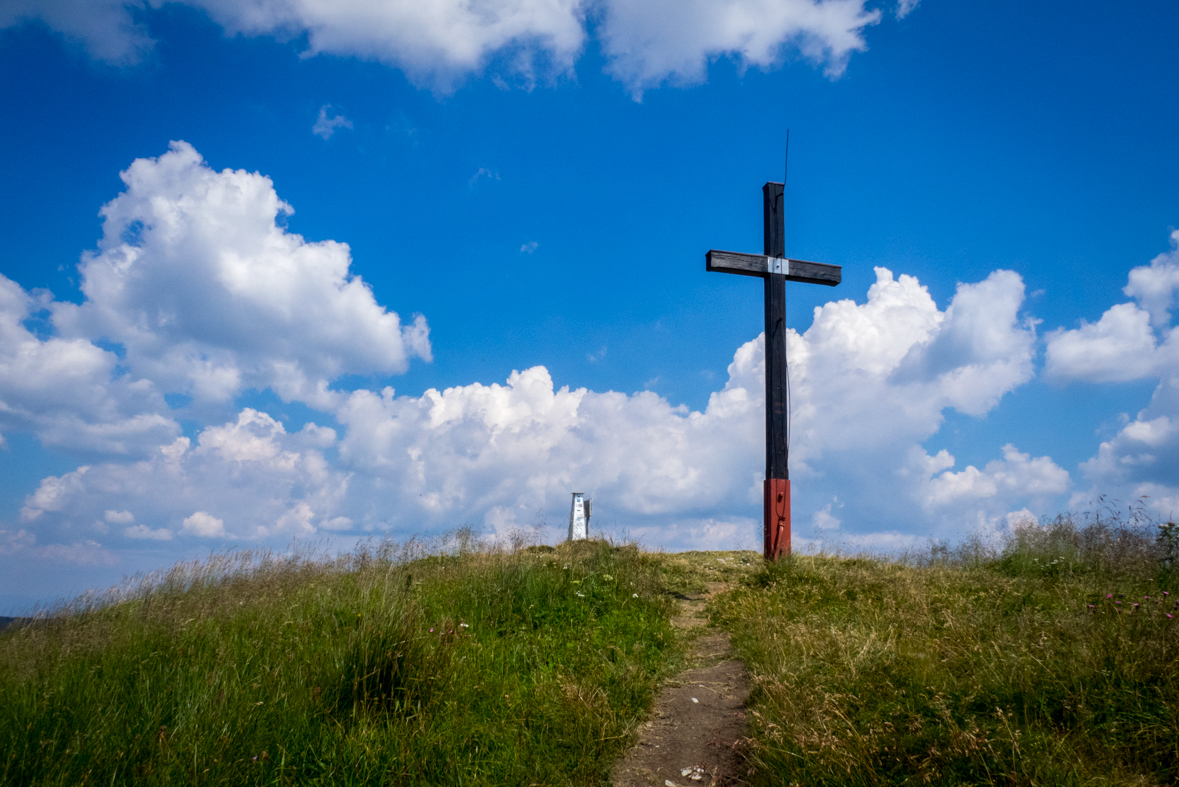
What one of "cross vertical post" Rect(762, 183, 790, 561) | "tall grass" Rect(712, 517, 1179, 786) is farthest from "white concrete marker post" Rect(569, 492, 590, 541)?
"tall grass" Rect(712, 517, 1179, 786)

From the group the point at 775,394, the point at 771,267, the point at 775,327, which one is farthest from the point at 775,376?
the point at 771,267

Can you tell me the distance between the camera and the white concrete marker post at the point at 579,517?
15798 mm

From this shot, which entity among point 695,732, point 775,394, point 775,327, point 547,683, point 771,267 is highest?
point 771,267

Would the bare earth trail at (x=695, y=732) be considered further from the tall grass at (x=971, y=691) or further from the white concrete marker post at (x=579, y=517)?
the white concrete marker post at (x=579, y=517)

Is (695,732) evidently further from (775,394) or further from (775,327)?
(775,327)

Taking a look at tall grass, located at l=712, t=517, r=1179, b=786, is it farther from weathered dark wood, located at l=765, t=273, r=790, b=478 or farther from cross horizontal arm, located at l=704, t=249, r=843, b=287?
cross horizontal arm, located at l=704, t=249, r=843, b=287

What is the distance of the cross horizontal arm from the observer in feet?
38.4

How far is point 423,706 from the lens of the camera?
534 cm

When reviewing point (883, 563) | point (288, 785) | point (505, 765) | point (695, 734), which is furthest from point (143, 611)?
point (883, 563)

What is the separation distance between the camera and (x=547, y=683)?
5.83m

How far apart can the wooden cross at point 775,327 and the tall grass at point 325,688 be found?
4035 millimetres

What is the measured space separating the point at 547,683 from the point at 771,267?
8.62 metres

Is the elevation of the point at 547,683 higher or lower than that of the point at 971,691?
lower

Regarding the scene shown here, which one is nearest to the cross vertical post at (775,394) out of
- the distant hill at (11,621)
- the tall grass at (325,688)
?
the tall grass at (325,688)
